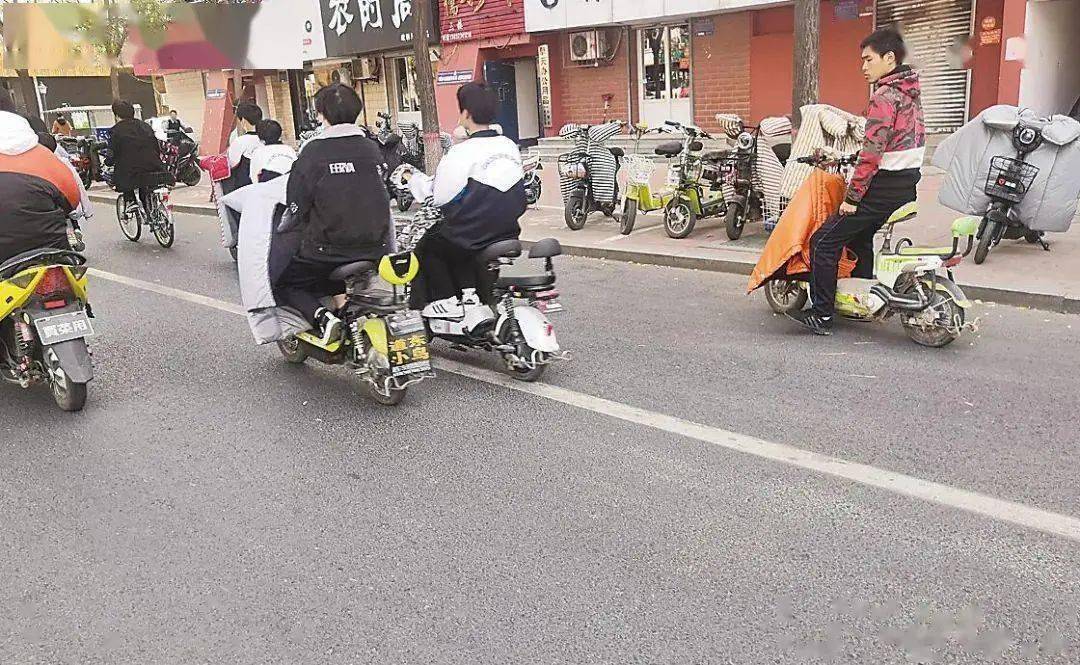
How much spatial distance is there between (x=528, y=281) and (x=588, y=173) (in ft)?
19.8

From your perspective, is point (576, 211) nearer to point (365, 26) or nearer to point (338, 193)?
point (338, 193)

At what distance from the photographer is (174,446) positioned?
504 cm

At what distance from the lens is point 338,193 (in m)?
5.12

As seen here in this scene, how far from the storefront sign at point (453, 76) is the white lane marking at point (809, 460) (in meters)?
16.0

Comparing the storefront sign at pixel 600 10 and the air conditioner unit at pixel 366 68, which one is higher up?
the storefront sign at pixel 600 10

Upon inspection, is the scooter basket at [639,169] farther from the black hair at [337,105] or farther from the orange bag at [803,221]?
the black hair at [337,105]

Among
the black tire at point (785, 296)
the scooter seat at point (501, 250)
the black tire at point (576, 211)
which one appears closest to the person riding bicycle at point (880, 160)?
the black tire at point (785, 296)

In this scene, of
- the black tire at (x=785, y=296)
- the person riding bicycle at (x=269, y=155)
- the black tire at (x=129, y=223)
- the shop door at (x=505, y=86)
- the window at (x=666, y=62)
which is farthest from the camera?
the shop door at (x=505, y=86)

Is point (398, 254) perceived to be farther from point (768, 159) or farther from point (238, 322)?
point (768, 159)

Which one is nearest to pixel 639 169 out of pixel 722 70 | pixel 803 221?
pixel 803 221

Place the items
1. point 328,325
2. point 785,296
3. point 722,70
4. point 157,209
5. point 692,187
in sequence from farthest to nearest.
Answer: point 722,70
point 157,209
point 692,187
point 785,296
point 328,325

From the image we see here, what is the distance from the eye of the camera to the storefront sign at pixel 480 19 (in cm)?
1975

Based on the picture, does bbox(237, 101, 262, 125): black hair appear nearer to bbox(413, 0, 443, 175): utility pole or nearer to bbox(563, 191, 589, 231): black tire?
bbox(563, 191, 589, 231): black tire

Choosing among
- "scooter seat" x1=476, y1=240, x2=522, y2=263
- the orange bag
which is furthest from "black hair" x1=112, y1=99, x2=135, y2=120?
the orange bag
